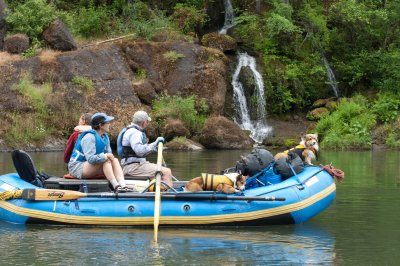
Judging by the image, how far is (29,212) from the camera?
11.0 meters

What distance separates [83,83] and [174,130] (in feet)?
A: 13.6

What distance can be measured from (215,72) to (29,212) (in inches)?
821

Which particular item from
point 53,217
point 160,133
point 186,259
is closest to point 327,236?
point 186,259

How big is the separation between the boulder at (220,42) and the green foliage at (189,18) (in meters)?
1.56

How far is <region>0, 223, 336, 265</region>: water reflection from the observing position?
8.84 metres

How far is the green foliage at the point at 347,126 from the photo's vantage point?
97.1 ft

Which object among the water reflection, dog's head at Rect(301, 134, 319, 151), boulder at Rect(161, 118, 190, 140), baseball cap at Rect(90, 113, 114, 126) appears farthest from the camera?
boulder at Rect(161, 118, 190, 140)

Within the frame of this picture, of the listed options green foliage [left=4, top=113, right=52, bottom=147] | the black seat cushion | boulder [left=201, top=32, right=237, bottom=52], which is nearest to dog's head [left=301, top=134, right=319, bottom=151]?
the black seat cushion

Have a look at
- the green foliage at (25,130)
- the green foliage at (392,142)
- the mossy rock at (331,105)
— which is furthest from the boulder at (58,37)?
the green foliage at (392,142)

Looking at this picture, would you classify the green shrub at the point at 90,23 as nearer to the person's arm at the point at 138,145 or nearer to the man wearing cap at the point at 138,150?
the man wearing cap at the point at 138,150

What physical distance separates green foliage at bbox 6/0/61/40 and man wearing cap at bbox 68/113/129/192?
68.6ft

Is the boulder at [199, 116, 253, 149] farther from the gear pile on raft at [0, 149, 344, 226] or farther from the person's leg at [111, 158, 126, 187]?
the person's leg at [111, 158, 126, 187]

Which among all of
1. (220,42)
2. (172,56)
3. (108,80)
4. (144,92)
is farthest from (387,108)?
(108,80)

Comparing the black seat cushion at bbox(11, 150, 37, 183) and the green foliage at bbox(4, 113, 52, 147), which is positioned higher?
the green foliage at bbox(4, 113, 52, 147)
